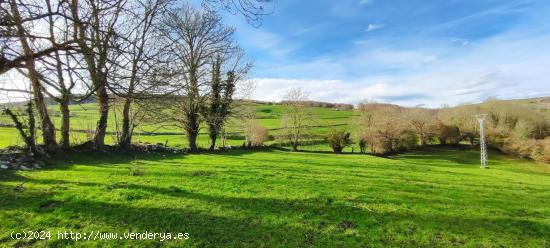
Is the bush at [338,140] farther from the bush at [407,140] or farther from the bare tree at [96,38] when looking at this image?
the bare tree at [96,38]

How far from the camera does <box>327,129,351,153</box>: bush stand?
160ft

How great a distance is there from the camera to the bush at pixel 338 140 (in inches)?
1919

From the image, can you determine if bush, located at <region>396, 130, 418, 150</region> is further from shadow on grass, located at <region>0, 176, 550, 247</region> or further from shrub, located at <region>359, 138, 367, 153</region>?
shadow on grass, located at <region>0, 176, 550, 247</region>

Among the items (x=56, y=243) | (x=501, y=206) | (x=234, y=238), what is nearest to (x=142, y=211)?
(x=56, y=243)

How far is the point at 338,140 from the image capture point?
48844 mm

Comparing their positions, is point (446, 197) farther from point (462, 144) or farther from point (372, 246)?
point (462, 144)

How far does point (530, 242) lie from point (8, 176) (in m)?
14.0

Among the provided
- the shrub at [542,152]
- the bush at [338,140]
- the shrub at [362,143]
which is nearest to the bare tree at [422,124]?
the shrub at [362,143]

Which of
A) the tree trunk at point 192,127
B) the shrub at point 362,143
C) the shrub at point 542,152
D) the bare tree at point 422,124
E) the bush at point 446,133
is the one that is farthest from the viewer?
the bush at point 446,133

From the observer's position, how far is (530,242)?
7.41m

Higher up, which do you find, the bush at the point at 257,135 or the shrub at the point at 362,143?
the bush at the point at 257,135

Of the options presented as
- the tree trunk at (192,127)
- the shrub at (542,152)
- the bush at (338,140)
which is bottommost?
the shrub at (542,152)

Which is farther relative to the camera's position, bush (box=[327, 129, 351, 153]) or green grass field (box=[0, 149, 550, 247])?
bush (box=[327, 129, 351, 153])

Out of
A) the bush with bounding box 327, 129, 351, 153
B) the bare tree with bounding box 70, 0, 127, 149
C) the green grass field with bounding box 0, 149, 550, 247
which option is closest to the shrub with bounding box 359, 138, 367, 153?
the bush with bounding box 327, 129, 351, 153
